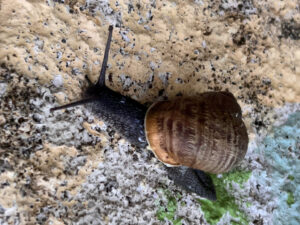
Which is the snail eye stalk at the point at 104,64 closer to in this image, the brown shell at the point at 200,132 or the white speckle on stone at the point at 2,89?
the brown shell at the point at 200,132

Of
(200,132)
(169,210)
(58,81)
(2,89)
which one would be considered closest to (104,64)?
(58,81)

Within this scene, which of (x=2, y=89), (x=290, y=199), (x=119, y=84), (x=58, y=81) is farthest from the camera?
(x=290, y=199)

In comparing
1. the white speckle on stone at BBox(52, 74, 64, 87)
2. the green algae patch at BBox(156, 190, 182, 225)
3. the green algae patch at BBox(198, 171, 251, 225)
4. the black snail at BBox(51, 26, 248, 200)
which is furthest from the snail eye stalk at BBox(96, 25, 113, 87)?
the green algae patch at BBox(198, 171, 251, 225)

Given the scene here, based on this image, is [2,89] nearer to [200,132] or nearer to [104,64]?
[104,64]

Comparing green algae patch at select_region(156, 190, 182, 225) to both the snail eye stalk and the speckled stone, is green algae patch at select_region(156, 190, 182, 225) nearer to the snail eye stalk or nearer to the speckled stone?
the speckled stone

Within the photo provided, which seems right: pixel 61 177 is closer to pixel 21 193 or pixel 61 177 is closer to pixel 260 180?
pixel 21 193

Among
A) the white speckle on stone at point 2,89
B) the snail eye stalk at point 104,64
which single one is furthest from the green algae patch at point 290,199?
the white speckle on stone at point 2,89
